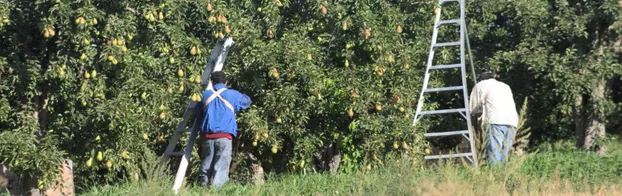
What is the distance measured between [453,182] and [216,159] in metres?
4.41

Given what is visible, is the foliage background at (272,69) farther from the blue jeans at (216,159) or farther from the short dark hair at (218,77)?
the blue jeans at (216,159)

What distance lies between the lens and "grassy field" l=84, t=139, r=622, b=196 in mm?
8633

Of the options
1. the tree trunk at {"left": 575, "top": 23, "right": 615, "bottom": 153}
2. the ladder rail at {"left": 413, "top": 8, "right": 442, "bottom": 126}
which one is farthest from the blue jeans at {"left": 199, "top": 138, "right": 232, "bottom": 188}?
the tree trunk at {"left": 575, "top": 23, "right": 615, "bottom": 153}

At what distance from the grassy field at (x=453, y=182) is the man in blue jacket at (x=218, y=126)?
Result: 0.35 meters

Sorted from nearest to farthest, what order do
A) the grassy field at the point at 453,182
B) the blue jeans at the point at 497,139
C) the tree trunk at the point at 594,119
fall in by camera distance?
the grassy field at the point at 453,182 → the blue jeans at the point at 497,139 → the tree trunk at the point at 594,119

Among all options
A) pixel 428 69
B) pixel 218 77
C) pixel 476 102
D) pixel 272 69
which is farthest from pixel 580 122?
pixel 218 77

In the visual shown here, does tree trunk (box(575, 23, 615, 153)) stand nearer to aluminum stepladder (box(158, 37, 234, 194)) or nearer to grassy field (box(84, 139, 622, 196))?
grassy field (box(84, 139, 622, 196))

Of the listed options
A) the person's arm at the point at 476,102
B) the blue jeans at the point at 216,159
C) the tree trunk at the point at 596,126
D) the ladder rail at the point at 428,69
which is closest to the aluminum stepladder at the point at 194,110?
the blue jeans at the point at 216,159

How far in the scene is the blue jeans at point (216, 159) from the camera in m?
11.2

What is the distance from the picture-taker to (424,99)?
1375cm

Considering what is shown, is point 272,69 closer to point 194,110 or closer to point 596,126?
point 194,110

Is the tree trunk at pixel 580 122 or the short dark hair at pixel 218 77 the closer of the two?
the short dark hair at pixel 218 77

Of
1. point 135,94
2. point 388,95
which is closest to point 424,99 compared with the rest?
point 388,95

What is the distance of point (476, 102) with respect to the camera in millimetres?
13250
